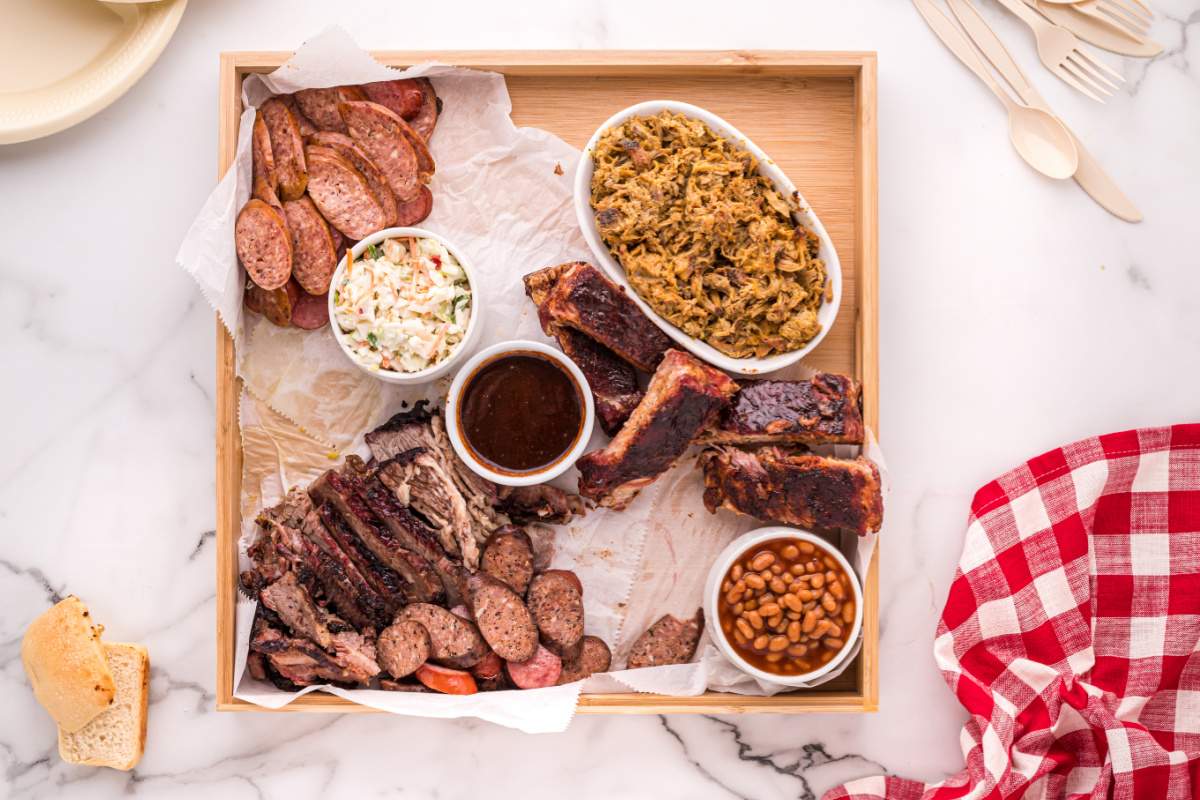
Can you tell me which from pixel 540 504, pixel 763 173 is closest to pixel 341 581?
pixel 540 504

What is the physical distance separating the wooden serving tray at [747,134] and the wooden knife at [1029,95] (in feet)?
1.97

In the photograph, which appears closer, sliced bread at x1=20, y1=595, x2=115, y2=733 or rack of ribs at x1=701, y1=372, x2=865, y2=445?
rack of ribs at x1=701, y1=372, x2=865, y2=445

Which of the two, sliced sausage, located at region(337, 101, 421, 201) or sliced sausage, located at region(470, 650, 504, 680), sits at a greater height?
sliced sausage, located at region(337, 101, 421, 201)

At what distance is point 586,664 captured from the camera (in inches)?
169

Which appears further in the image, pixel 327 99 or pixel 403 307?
pixel 327 99

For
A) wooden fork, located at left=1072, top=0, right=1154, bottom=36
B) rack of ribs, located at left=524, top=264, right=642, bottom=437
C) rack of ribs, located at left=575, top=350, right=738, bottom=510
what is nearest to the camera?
rack of ribs, located at left=575, top=350, right=738, bottom=510

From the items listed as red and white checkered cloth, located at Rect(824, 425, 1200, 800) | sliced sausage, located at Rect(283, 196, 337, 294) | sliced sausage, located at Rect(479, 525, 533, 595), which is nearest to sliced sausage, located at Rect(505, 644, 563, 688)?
sliced sausage, located at Rect(479, 525, 533, 595)

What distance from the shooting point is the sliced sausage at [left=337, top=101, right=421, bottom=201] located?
4.22m

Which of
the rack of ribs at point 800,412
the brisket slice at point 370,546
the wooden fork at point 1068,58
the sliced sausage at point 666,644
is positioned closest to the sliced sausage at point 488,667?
the brisket slice at point 370,546

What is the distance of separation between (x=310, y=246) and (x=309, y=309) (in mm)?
265

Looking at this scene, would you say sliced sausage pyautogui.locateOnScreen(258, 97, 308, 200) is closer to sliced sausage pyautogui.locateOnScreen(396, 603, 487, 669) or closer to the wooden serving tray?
the wooden serving tray

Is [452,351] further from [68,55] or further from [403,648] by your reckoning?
[68,55]

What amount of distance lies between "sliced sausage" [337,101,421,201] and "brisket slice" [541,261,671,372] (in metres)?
0.78

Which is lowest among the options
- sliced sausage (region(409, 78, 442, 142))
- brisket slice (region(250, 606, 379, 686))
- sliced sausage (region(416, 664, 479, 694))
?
sliced sausage (region(416, 664, 479, 694))
